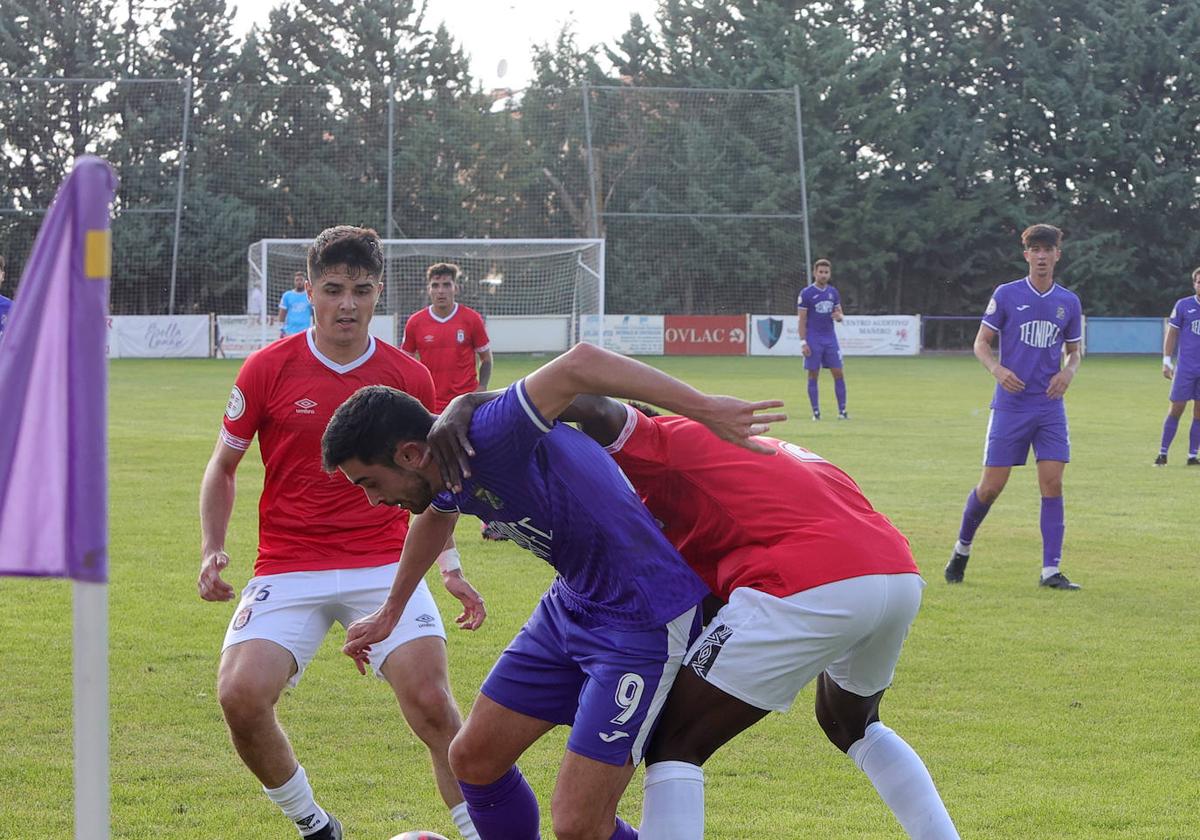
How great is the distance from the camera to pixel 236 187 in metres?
42.7

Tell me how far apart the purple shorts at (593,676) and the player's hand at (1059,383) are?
18.7ft

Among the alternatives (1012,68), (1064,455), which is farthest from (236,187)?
(1064,455)

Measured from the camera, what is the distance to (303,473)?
4.83m

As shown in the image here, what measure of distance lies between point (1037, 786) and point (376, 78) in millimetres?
45032

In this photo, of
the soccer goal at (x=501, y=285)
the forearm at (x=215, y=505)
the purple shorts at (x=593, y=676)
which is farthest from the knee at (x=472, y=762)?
the soccer goal at (x=501, y=285)

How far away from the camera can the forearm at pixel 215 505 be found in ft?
15.3

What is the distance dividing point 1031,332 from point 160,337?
32.1 metres

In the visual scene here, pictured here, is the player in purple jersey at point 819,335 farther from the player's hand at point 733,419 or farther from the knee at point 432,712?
the player's hand at point 733,419

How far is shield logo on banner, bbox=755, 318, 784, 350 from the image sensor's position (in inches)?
1559

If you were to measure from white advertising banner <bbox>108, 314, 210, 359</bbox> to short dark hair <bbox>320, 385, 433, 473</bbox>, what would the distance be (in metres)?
35.7

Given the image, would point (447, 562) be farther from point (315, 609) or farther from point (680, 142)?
point (680, 142)

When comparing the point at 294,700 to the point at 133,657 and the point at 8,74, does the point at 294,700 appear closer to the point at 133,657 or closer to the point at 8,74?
the point at 133,657

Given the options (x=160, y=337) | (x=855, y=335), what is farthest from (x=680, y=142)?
(x=160, y=337)

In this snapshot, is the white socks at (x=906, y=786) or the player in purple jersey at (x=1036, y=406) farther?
the player in purple jersey at (x=1036, y=406)
